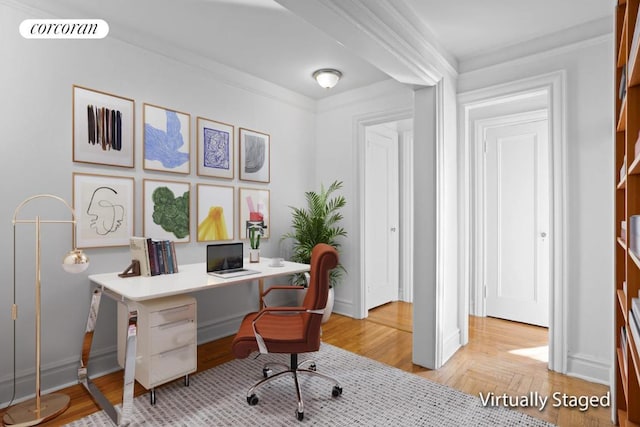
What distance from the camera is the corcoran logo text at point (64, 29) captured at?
7.52 ft

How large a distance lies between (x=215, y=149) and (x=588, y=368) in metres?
3.69

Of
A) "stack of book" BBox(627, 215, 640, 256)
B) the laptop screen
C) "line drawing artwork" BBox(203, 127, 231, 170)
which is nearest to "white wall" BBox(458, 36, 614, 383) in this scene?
"stack of book" BBox(627, 215, 640, 256)

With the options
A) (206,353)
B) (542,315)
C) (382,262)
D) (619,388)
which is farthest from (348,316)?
(619,388)

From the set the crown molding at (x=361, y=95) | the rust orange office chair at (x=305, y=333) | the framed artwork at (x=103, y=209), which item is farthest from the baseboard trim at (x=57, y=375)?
the crown molding at (x=361, y=95)

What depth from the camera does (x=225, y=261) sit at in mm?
2852

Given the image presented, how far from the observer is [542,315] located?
12.3 ft

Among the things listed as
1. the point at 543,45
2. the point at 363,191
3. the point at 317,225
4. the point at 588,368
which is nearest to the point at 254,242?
the point at 317,225

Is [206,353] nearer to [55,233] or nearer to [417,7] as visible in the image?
[55,233]

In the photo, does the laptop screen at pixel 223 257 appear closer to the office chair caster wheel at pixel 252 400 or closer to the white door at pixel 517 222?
the office chair caster wheel at pixel 252 400

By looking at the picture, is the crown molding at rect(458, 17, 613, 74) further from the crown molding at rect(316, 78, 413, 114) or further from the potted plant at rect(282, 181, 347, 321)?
the potted plant at rect(282, 181, 347, 321)

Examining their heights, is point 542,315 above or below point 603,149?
below

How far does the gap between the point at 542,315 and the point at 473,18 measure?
10.3ft

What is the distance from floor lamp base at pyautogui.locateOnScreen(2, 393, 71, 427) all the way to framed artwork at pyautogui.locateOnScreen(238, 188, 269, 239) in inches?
76.6

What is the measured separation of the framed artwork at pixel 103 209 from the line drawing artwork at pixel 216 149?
764mm
